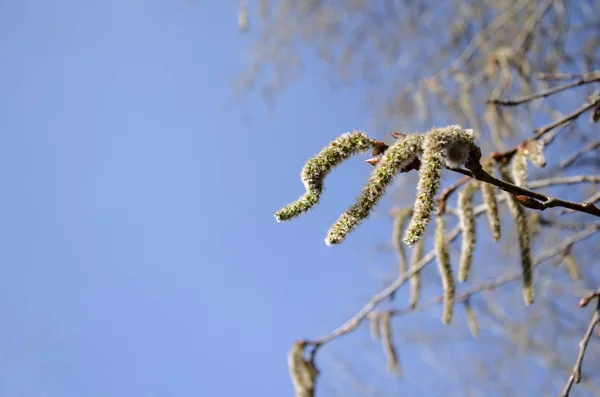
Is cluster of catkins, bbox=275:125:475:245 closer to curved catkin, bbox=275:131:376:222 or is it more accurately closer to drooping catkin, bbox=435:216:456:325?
curved catkin, bbox=275:131:376:222

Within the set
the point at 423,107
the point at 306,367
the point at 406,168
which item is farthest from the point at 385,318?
the point at 423,107

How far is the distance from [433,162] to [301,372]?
4.79 ft

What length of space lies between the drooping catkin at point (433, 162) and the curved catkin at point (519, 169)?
627 mm

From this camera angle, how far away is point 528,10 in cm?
479

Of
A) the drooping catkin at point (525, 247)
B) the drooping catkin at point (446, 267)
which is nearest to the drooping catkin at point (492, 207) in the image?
the drooping catkin at point (525, 247)

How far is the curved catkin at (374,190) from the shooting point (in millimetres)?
1141

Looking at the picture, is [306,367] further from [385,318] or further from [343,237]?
[343,237]

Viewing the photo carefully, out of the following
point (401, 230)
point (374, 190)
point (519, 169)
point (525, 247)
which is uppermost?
point (401, 230)

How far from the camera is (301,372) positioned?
2.38 meters

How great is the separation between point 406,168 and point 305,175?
0.73 ft

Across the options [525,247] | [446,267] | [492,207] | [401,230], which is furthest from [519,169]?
[401,230]

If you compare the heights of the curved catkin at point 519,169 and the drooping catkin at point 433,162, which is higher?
the curved catkin at point 519,169

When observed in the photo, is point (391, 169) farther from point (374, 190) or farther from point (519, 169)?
point (519, 169)

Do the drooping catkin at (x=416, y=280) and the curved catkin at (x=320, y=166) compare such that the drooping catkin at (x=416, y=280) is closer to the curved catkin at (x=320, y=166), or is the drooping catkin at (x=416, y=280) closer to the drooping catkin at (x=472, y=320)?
the drooping catkin at (x=472, y=320)
